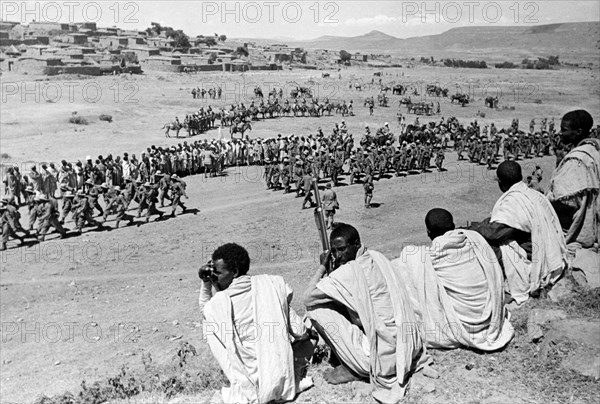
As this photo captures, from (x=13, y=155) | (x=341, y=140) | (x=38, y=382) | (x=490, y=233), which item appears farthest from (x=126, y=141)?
(x=490, y=233)

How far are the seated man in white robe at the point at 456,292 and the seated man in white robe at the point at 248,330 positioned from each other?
4.81 feet

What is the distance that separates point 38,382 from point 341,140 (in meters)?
17.8

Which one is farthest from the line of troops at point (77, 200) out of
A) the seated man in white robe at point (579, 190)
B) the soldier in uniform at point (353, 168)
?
the seated man in white robe at point (579, 190)

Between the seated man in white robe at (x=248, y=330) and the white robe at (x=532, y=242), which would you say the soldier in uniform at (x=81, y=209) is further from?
the white robe at (x=532, y=242)

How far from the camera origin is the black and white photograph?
509cm

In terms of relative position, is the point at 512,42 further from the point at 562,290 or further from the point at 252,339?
the point at 252,339

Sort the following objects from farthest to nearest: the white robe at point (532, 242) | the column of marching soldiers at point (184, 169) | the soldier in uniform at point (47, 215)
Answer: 1. the column of marching soldiers at point (184, 169)
2. the soldier in uniform at point (47, 215)
3. the white robe at point (532, 242)

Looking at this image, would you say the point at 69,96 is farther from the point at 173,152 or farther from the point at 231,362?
the point at 231,362

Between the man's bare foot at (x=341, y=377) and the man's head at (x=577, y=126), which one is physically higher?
the man's head at (x=577, y=126)

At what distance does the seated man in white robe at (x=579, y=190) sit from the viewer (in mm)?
6988

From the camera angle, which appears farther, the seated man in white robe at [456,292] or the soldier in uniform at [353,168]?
the soldier in uniform at [353,168]

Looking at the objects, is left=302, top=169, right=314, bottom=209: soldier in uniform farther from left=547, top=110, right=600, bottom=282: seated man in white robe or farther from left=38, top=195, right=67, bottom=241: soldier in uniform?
left=547, top=110, right=600, bottom=282: seated man in white robe

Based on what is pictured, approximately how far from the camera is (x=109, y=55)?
53.3 meters

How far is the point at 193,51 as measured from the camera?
218 feet
